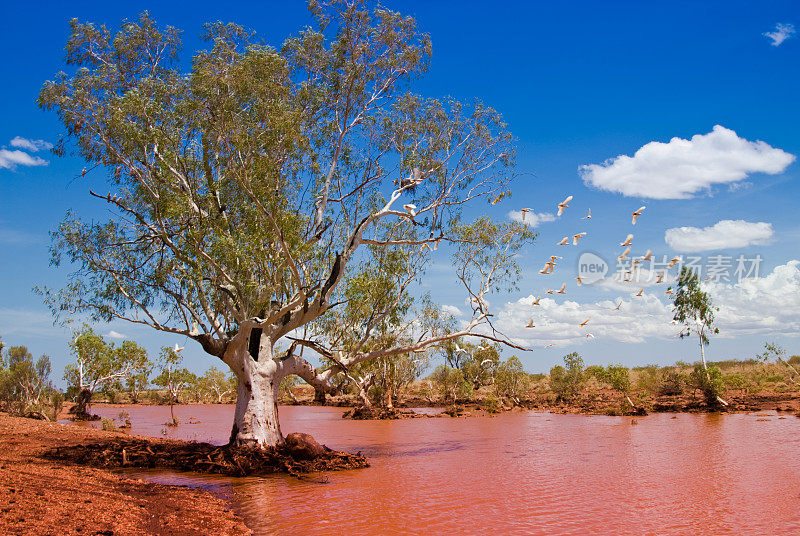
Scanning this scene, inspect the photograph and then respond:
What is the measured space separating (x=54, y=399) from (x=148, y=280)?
684 inches

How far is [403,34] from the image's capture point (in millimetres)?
17547

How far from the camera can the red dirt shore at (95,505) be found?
7.01 meters

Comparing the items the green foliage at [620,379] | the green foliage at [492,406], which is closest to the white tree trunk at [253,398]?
the green foliage at [492,406]

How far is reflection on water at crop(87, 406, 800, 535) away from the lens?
949 centimetres

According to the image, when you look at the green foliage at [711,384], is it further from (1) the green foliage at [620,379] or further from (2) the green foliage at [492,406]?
(2) the green foliage at [492,406]

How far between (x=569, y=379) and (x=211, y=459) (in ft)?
104

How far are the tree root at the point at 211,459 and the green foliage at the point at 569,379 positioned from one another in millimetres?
28413

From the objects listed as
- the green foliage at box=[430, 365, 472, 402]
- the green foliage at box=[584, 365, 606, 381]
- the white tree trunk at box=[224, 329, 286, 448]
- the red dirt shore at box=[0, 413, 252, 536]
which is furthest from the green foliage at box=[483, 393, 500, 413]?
the red dirt shore at box=[0, 413, 252, 536]

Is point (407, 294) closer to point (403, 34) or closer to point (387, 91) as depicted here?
point (387, 91)

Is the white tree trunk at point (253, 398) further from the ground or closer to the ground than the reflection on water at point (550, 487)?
further from the ground

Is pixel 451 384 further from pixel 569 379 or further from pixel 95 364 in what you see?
pixel 95 364

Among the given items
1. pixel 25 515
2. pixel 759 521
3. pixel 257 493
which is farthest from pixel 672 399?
pixel 25 515

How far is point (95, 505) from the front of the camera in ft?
27.4

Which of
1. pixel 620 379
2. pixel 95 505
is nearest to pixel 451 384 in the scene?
pixel 620 379
